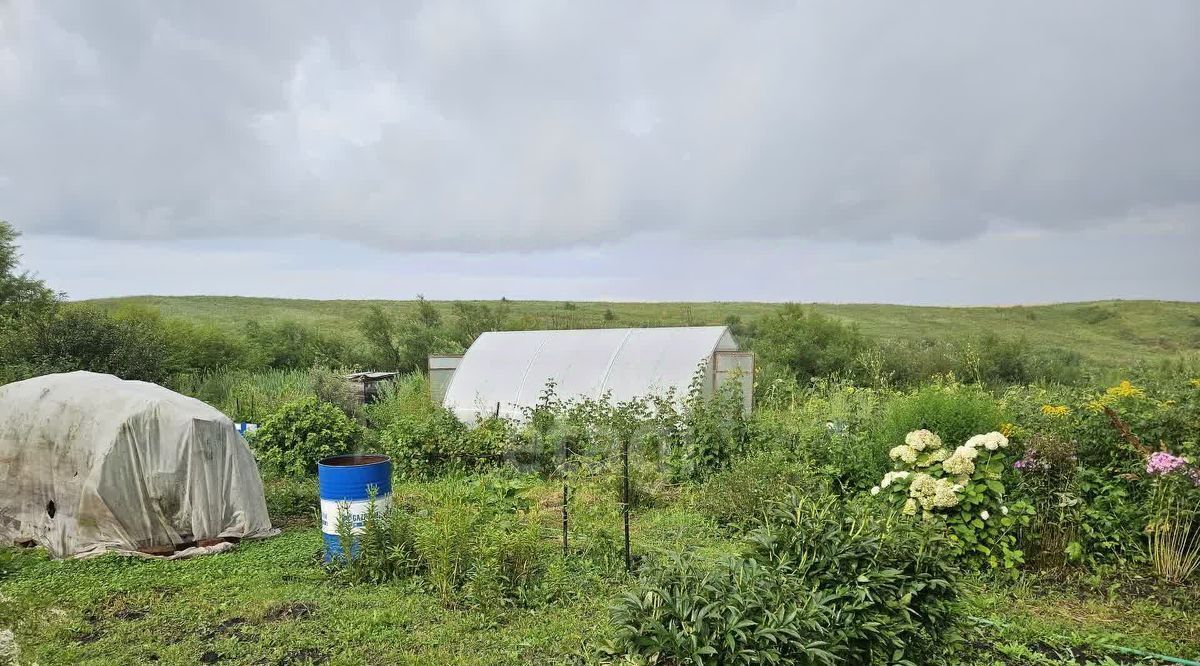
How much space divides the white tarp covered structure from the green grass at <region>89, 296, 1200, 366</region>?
13.8 m

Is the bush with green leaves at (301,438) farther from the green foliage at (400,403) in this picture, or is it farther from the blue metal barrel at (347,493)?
the blue metal barrel at (347,493)

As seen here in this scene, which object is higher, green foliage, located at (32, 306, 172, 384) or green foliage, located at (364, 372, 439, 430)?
green foliage, located at (32, 306, 172, 384)

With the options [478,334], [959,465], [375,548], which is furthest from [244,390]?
[959,465]

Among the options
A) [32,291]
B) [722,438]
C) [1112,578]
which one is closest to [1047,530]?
[1112,578]

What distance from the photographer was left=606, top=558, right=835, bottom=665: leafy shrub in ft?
9.70

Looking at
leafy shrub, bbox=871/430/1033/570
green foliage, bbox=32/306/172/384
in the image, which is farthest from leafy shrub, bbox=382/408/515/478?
green foliage, bbox=32/306/172/384

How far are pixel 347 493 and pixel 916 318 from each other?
124ft

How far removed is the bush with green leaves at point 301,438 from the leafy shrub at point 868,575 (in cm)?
825

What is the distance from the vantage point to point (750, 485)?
7.20 m

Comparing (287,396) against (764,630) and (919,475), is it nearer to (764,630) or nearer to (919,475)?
(919,475)

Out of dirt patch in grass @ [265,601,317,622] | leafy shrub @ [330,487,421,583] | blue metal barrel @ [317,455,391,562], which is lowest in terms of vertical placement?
dirt patch in grass @ [265,601,317,622]

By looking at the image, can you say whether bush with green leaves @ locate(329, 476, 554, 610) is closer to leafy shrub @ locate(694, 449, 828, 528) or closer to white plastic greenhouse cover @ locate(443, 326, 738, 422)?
leafy shrub @ locate(694, 449, 828, 528)

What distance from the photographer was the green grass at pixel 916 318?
26.7m

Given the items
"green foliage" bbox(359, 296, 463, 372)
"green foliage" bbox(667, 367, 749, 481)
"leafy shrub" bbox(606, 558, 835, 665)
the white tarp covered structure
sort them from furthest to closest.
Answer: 1. "green foliage" bbox(359, 296, 463, 372)
2. "green foliage" bbox(667, 367, 749, 481)
3. the white tarp covered structure
4. "leafy shrub" bbox(606, 558, 835, 665)
